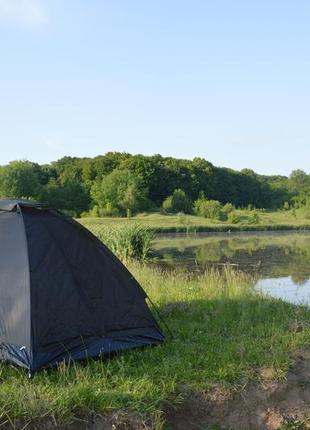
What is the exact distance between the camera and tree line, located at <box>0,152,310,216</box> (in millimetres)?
64875

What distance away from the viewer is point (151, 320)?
268 inches

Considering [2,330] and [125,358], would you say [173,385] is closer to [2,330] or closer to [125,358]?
[125,358]

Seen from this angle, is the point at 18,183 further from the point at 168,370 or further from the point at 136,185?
the point at 168,370

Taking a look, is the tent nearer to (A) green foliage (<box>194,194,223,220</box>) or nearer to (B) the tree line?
Answer: (B) the tree line

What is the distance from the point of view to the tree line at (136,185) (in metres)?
64.9

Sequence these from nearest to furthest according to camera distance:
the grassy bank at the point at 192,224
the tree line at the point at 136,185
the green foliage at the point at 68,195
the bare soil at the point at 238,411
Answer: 1. the bare soil at the point at 238,411
2. the grassy bank at the point at 192,224
3. the tree line at the point at 136,185
4. the green foliage at the point at 68,195

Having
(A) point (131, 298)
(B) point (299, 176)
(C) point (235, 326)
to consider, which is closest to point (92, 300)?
(A) point (131, 298)

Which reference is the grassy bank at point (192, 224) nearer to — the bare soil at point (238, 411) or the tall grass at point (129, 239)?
the tall grass at point (129, 239)

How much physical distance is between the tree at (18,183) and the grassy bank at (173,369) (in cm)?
5576

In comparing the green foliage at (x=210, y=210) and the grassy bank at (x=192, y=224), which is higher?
the green foliage at (x=210, y=210)

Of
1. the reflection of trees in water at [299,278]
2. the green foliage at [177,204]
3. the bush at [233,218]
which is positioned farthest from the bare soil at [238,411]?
the green foliage at [177,204]

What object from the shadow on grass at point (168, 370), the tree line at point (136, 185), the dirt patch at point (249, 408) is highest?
the tree line at point (136, 185)

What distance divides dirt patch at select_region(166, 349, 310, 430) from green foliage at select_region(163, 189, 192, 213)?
62.4 metres

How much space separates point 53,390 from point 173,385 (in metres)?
1.12
